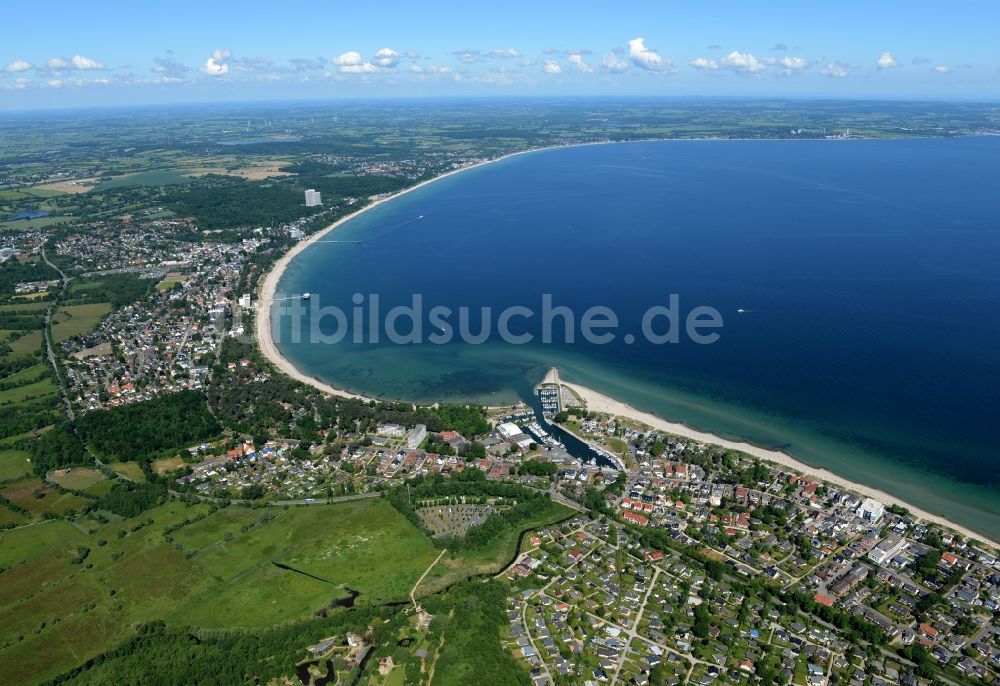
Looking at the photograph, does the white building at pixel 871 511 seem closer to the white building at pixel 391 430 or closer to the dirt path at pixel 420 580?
the dirt path at pixel 420 580

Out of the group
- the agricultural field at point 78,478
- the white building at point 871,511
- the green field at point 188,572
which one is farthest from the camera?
the agricultural field at point 78,478

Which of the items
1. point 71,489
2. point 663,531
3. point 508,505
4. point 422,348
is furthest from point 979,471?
point 71,489

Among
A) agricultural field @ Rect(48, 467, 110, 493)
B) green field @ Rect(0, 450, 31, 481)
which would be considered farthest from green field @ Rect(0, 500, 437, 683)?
green field @ Rect(0, 450, 31, 481)

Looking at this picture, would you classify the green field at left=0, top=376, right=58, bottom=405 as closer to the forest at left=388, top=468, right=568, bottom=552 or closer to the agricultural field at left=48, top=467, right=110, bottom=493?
the agricultural field at left=48, top=467, right=110, bottom=493

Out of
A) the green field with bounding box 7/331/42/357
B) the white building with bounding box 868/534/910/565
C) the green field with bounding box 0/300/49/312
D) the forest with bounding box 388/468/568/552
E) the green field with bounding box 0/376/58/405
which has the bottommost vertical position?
the green field with bounding box 0/376/58/405

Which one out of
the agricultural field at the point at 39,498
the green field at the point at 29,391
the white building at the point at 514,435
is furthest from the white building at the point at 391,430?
the green field at the point at 29,391

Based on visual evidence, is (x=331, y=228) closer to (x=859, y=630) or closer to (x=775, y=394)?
(x=775, y=394)
